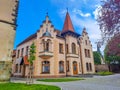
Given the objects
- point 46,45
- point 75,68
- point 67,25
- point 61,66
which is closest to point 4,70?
point 46,45

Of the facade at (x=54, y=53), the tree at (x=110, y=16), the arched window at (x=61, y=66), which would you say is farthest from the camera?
the arched window at (x=61, y=66)

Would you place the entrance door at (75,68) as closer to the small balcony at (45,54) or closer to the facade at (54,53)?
the facade at (54,53)

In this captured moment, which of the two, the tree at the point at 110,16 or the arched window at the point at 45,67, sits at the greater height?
the tree at the point at 110,16

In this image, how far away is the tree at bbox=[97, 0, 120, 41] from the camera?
→ 7707 millimetres

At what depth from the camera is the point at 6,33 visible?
39.9 feet

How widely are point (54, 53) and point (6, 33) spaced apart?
44.1ft

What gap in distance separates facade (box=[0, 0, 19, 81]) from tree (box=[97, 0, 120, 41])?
29.2 ft

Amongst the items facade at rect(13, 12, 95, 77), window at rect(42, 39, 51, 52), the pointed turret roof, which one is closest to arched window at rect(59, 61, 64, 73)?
facade at rect(13, 12, 95, 77)

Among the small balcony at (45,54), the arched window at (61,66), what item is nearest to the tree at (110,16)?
the small balcony at (45,54)

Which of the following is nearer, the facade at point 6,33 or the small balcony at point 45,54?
the facade at point 6,33

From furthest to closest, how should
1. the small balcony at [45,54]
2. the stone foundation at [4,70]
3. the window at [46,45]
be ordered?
the window at [46,45]
the small balcony at [45,54]
the stone foundation at [4,70]

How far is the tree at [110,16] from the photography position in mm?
7707

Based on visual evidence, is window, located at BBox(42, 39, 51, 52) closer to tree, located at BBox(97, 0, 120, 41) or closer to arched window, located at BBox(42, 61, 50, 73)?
arched window, located at BBox(42, 61, 50, 73)

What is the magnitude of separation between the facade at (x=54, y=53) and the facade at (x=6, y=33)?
1119 centimetres
